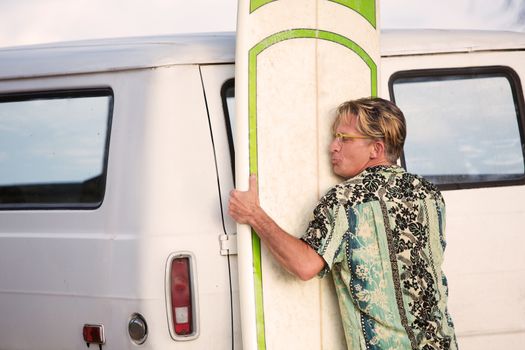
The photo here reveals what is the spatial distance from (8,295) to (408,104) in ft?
6.78

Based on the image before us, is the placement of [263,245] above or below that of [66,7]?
below

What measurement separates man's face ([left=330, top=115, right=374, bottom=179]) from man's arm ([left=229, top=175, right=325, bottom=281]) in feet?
1.22

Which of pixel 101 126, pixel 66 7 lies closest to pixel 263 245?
pixel 101 126

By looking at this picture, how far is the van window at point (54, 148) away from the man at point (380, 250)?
82 centimetres

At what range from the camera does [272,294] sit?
398 centimetres

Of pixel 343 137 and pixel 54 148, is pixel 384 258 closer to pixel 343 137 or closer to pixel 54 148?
pixel 343 137

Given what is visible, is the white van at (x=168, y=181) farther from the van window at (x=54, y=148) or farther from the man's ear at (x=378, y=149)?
the man's ear at (x=378, y=149)

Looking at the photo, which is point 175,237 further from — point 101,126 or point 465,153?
point 465,153

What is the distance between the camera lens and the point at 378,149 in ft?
12.7

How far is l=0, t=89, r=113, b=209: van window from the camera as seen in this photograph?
4.29 m

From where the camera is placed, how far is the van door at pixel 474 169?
4.40 metres

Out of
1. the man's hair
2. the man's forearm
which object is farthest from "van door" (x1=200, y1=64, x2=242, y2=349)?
the man's hair

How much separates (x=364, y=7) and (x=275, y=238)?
1277 mm

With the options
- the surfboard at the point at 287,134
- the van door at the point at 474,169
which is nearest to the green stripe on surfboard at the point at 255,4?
the surfboard at the point at 287,134
